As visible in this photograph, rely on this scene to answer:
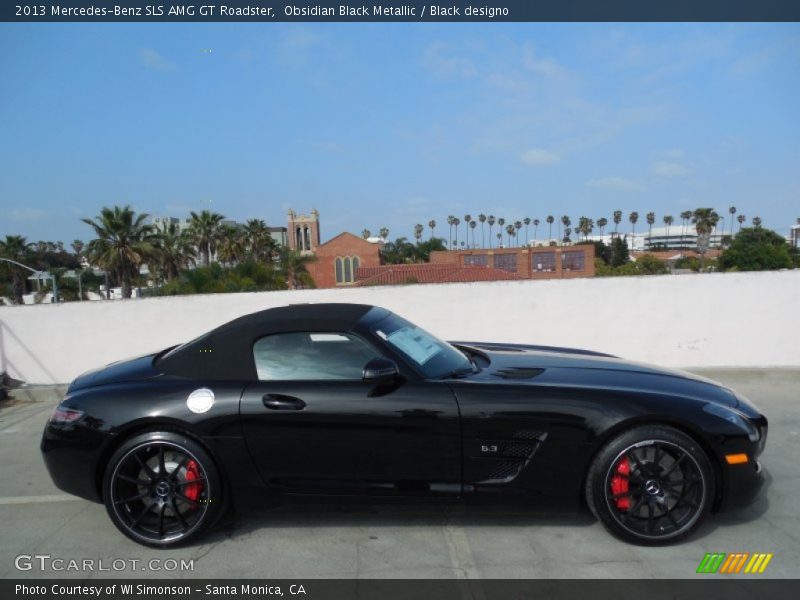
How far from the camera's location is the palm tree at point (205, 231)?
173 ft

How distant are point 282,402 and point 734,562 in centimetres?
244

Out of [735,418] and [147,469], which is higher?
[735,418]

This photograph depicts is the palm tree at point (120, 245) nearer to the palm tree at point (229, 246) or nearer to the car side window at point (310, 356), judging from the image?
the palm tree at point (229, 246)

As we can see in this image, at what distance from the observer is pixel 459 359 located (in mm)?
3543

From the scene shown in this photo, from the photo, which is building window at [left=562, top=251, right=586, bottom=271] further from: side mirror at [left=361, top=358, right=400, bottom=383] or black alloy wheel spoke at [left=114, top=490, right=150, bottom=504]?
black alloy wheel spoke at [left=114, top=490, right=150, bottom=504]

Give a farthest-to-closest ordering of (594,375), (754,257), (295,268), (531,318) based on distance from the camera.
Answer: (754,257) < (295,268) < (531,318) < (594,375)

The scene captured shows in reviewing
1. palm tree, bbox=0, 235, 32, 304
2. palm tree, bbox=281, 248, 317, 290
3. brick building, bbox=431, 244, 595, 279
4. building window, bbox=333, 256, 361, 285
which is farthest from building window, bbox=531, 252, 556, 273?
palm tree, bbox=0, 235, 32, 304

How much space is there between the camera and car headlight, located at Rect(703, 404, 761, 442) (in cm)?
297

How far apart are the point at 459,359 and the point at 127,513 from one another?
2095 millimetres

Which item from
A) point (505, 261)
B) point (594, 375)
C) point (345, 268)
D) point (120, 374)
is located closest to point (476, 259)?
point (505, 261)

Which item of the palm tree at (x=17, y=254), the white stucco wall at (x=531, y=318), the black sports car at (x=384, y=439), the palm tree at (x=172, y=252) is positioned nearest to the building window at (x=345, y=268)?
the palm tree at (x=172, y=252)

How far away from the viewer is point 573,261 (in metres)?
77.7

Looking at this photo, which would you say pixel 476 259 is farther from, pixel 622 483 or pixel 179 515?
pixel 179 515

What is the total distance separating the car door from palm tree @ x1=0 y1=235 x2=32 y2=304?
171 feet
